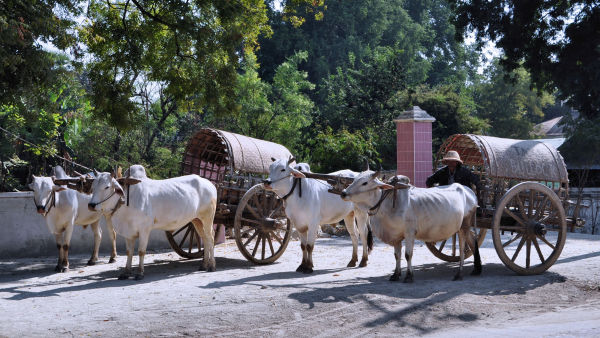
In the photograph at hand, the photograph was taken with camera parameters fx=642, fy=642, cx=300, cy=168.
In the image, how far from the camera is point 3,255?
40.3ft

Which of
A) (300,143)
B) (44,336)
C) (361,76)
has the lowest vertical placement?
(44,336)

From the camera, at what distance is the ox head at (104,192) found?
9.01 metres

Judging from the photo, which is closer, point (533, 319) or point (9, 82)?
point (533, 319)

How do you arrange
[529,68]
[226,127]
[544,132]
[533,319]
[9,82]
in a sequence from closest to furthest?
[533,319], [9,82], [529,68], [226,127], [544,132]

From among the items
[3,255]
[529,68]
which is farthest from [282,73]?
[3,255]

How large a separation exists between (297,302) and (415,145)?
35.6 ft

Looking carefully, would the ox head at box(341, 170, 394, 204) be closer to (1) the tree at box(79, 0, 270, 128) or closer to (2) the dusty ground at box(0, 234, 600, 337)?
(2) the dusty ground at box(0, 234, 600, 337)

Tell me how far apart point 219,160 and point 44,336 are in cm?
693

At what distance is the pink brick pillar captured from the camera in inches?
694

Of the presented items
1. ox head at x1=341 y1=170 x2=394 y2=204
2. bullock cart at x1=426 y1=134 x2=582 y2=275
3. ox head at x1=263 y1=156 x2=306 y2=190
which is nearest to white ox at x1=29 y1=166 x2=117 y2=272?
ox head at x1=263 y1=156 x2=306 y2=190

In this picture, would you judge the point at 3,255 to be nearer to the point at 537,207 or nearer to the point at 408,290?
the point at 408,290

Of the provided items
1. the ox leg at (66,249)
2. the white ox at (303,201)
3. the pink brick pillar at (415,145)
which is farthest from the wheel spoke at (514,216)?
the pink brick pillar at (415,145)

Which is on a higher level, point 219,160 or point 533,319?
point 219,160

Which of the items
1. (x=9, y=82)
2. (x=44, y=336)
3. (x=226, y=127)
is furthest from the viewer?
(x=226, y=127)
